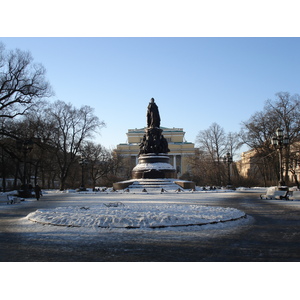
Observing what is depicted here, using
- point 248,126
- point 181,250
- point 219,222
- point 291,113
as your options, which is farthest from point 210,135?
point 181,250

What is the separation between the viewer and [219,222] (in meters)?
9.95

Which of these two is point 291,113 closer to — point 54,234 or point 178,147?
point 54,234

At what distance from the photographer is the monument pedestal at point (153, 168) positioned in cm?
3766

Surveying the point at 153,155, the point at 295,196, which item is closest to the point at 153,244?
the point at 295,196

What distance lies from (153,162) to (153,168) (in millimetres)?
1480

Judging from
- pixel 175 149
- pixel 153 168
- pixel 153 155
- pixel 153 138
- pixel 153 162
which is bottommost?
pixel 153 168

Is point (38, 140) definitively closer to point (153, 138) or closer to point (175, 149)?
point (153, 138)

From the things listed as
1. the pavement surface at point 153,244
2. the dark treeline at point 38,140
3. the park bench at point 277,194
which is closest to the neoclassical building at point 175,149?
the dark treeline at point 38,140

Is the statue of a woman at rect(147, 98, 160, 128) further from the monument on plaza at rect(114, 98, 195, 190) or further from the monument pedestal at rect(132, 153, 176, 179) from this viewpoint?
the monument pedestal at rect(132, 153, 176, 179)

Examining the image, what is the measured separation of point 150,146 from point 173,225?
103ft

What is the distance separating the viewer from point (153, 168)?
125 feet

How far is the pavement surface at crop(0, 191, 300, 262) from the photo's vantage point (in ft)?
19.4

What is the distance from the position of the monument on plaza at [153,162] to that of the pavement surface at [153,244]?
26.2m

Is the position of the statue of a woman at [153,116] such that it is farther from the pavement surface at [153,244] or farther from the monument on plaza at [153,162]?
the pavement surface at [153,244]
